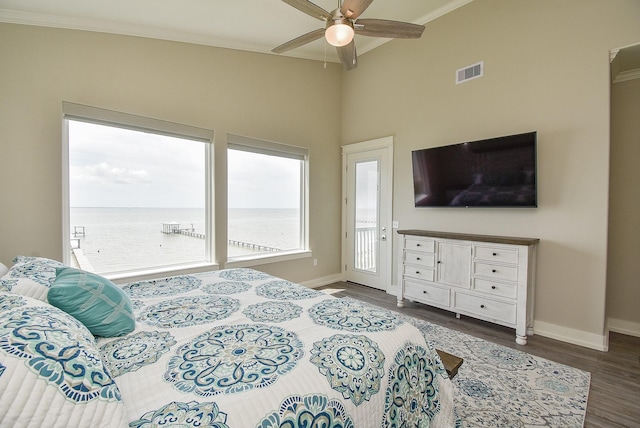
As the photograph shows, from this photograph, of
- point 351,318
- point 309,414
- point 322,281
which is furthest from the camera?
point 322,281

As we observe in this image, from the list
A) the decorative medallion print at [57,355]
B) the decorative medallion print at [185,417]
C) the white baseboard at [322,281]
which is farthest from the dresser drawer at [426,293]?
the decorative medallion print at [57,355]

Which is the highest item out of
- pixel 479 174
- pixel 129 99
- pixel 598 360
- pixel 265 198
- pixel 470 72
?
pixel 470 72

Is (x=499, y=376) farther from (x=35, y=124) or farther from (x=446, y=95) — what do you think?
(x=35, y=124)

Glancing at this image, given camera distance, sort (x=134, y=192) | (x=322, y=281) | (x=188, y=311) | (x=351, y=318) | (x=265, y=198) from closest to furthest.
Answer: (x=351, y=318) → (x=188, y=311) → (x=134, y=192) → (x=265, y=198) → (x=322, y=281)

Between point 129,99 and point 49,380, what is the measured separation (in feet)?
10.2

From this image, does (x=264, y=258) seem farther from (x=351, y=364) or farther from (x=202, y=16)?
(x=351, y=364)

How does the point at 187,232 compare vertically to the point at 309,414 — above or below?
above

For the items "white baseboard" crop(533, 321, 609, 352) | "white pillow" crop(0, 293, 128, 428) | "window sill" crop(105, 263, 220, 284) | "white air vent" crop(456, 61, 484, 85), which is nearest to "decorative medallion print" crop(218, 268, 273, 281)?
"window sill" crop(105, 263, 220, 284)

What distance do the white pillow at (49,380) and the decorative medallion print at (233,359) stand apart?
245 mm

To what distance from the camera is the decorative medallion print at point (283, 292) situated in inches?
76.1

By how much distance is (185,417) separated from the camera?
81cm

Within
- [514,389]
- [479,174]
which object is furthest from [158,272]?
[479,174]

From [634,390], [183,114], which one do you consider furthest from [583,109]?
[183,114]

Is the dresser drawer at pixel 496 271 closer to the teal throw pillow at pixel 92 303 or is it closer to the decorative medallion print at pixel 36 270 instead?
the teal throw pillow at pixel 92 303
